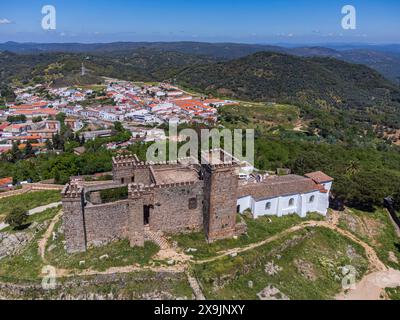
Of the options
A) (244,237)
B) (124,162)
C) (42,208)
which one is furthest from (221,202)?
(42,208)

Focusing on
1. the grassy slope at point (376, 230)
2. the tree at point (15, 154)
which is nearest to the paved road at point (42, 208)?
the grassy slope at point (376, 230)

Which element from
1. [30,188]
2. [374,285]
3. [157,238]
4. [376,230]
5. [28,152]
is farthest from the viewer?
[28,152]

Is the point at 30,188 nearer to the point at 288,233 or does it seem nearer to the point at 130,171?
the point at 130,171

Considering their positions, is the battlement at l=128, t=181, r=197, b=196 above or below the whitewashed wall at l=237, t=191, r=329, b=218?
above

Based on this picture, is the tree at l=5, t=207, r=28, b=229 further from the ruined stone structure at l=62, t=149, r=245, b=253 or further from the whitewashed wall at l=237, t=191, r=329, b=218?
the whitewashed wall at l=237, t=191, r=329, b=218

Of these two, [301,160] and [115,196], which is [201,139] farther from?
[115,196]

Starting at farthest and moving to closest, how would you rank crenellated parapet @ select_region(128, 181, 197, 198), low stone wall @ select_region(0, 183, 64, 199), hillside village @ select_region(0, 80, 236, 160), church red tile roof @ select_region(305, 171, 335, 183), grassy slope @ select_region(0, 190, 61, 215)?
hillside village @ select_region(0, 80, 236, 160) → low stone wall @ select_region(0, 183, 64, 199) → grassy slope @ select_region(0, 190, 61, 215) → church red tile roof @ select_region(305, 171, 335, 183) → crenellated parapet @ select_region(128, 181, 197, 198)

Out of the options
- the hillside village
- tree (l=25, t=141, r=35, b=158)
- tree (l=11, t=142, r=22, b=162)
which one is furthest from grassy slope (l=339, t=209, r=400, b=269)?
tree (l=25, t=141, r=35, b=158)

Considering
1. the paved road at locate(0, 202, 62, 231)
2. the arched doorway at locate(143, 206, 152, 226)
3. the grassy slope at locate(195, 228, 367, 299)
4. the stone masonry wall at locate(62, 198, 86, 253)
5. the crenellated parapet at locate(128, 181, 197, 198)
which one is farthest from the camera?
the paved road at locate(0, 202, 62, 231)
